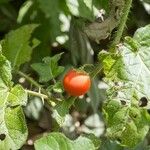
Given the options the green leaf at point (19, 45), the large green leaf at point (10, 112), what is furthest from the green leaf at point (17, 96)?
the green leaf at point (19, 45)

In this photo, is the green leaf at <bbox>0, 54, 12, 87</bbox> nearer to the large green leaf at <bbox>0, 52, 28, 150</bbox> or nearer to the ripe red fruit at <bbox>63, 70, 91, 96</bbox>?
the large green leaf at <bbox>0, 52, 28, 150</bbox>

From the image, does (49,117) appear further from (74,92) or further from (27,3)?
(74,92)

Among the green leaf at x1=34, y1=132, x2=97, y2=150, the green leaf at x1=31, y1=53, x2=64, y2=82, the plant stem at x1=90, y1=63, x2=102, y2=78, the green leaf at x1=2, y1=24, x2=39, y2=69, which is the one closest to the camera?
the green leaf at x1=34, y1=132, x2=97, y2=150

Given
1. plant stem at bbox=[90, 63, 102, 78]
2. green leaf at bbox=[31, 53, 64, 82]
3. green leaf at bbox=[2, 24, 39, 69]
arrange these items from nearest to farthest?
plant stem at bbox=[90, 63, 102, 78], green leaf at bbox=[31, 53, 64, 82], green leaf at bbox=[2, 24, 39, 69]

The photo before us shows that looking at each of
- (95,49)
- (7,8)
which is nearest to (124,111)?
(95,49)

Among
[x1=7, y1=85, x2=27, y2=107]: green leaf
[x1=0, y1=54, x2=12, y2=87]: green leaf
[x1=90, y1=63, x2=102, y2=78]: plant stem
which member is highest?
[x1=0, y1=54, x2=12, y2=87]: green leaf

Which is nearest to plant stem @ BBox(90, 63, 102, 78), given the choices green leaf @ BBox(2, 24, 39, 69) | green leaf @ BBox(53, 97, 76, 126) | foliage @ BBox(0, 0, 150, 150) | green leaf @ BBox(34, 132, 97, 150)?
foliage @ BBox(0, 0, 150, 150)

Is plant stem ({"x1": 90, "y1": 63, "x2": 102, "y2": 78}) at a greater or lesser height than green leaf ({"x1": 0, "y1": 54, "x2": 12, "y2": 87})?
lesser

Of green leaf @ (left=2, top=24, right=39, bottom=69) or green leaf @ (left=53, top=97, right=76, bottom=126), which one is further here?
green leaf @ (left=2, top=24, right=39, bottom=69)
